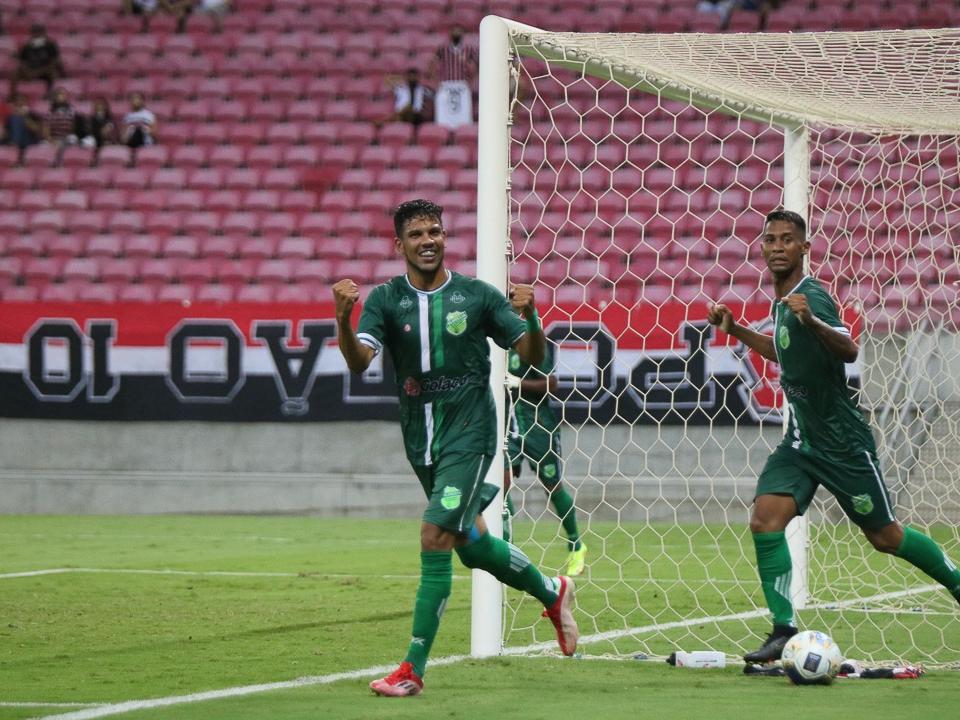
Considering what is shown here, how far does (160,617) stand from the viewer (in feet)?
26.9

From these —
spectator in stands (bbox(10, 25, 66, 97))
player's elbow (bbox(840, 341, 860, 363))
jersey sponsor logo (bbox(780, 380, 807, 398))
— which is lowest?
jersey sponsor logo (bbox(780, 380, 807, 398))

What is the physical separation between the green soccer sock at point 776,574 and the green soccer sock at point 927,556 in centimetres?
52

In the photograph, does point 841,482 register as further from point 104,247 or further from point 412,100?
point 412,100

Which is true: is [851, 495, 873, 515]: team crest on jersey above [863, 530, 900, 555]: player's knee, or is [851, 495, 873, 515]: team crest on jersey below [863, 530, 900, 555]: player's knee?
above

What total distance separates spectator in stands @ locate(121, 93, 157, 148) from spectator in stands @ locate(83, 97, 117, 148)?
20cm

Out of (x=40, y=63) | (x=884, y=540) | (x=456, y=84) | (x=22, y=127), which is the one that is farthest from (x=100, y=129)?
(x=884, y=540)

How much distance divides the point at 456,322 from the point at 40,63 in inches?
660

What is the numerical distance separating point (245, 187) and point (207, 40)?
3.24 m

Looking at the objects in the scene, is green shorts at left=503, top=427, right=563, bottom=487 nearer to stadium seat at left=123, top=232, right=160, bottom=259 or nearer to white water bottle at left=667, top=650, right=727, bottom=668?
white water bottle at left=667, top=650, right=727, bottom=668

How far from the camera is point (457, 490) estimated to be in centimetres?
588

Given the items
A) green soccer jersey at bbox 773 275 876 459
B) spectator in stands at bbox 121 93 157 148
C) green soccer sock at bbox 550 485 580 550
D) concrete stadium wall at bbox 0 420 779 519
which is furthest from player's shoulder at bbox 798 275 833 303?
spectator in stands at bbox 121 93 157 148

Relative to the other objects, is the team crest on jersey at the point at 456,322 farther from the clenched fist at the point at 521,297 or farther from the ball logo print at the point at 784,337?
the ball logo print at the point at 784,337

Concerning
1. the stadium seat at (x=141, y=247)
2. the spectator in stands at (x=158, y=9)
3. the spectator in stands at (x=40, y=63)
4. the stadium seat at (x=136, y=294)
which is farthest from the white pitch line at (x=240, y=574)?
the spectator in stands at (x=158, y=9)

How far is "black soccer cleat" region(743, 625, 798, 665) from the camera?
6367 mm
